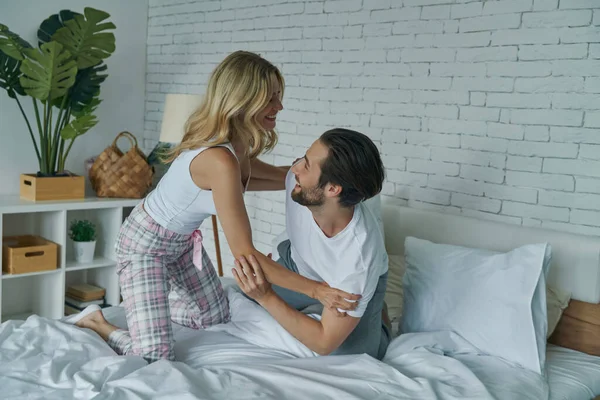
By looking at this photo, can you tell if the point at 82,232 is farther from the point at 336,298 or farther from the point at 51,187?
the point at 336,298

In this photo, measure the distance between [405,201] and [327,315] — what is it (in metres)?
1.24

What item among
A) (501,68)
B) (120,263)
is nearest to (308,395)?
(120,263)

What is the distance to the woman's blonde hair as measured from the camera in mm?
2213

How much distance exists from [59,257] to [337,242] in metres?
2.36

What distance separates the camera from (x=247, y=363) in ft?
7.06

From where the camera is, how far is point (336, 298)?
207 centimetres

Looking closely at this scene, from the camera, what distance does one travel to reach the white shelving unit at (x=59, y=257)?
3934 millimetres

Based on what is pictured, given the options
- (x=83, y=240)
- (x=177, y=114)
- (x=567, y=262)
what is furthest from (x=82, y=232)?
(x=567, y=262)

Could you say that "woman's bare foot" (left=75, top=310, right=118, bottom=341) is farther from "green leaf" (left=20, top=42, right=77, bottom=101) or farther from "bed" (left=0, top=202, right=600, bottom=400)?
"green leaf" (left=20, top=42, right=77, bottom=101)

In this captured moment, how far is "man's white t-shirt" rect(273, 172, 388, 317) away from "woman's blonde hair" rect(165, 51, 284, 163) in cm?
28

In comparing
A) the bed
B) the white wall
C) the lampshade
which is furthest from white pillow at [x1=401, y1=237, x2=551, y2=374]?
the white wall

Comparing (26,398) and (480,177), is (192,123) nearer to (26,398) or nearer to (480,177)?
(26,398)

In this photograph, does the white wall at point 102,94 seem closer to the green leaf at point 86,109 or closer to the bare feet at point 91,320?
the green leaf at point 86,109

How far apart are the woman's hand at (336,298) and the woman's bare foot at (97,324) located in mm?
822
